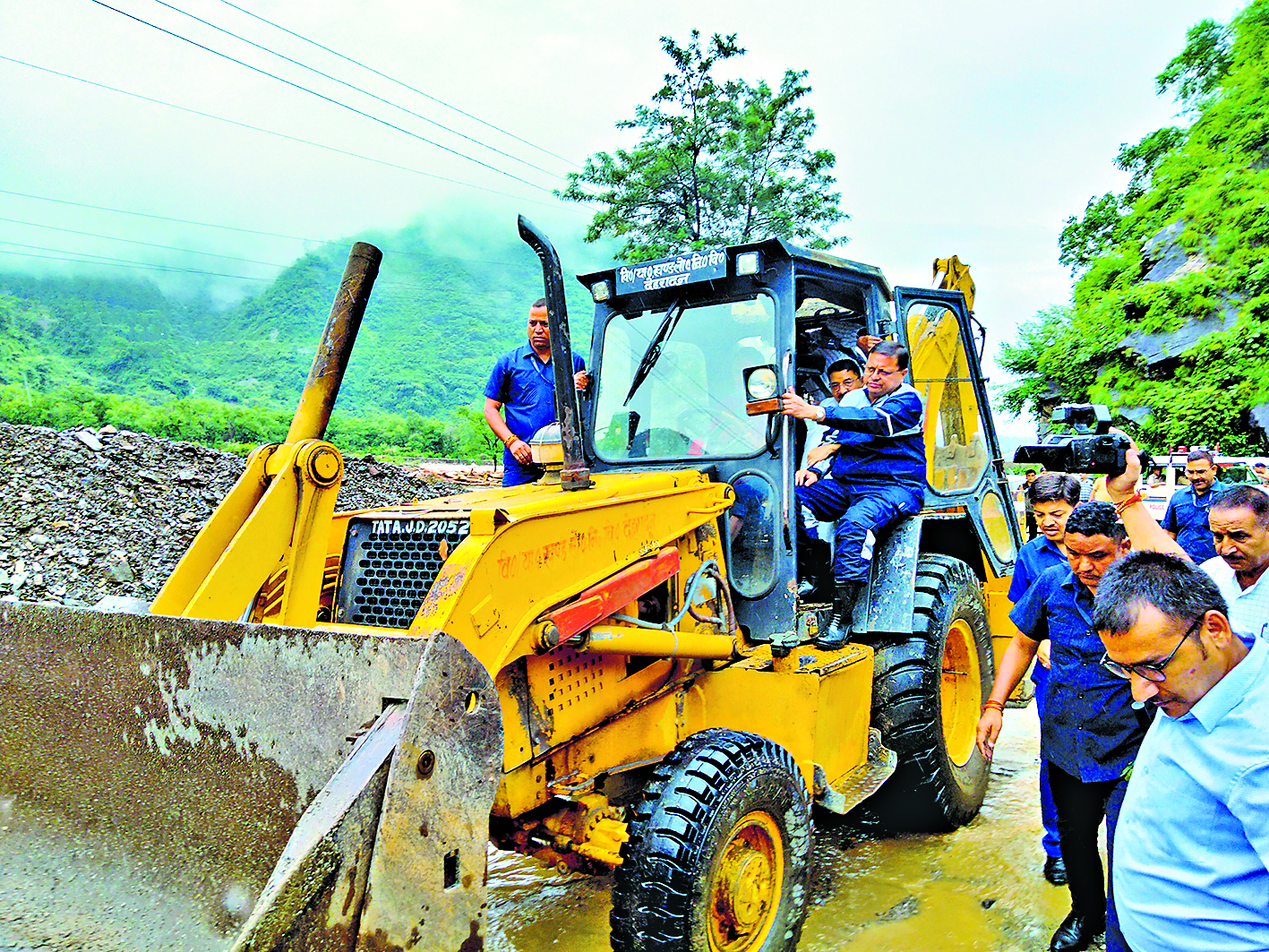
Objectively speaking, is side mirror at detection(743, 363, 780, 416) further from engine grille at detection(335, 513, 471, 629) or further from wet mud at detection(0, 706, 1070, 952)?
wet mud at detection(0, 706, 1070, 952)

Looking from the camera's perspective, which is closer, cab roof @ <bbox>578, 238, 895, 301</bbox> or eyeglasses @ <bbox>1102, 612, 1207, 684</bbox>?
eyeglasses @ <bbox>1102, 612, 1207, 684</bbox>

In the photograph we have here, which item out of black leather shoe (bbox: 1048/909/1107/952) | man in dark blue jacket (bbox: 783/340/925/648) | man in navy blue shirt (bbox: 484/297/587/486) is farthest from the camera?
man in navy blue shirt (bbox: 484/297/587/486)

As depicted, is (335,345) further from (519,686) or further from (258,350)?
(258,350)

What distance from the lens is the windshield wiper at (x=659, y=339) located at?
4.29 metres

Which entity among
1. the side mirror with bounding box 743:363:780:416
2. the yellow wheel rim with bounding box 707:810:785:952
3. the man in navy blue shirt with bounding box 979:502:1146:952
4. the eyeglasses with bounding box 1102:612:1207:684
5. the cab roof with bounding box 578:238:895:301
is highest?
the cab roof with bounding box 578:238:895:301

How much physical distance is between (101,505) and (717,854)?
31.9 feet

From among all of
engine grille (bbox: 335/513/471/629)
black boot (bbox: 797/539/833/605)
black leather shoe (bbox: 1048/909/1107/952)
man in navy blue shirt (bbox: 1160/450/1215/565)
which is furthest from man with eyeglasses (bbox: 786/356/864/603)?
man in navy blue shirt (bbox: 1160/450/1215/565)

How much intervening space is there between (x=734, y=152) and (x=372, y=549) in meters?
21.9

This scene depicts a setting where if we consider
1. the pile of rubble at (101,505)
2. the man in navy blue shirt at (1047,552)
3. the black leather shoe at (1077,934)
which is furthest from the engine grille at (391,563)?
the pile of rubble at (101,505)

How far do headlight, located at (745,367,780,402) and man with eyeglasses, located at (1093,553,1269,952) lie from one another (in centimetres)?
224

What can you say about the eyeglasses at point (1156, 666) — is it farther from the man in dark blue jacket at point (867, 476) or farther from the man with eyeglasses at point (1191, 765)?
the man in dark blue jacket at point (867, 476)

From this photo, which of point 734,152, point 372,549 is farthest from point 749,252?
point 734,152

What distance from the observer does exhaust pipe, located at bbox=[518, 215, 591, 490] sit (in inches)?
119

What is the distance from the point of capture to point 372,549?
9.75 feet
